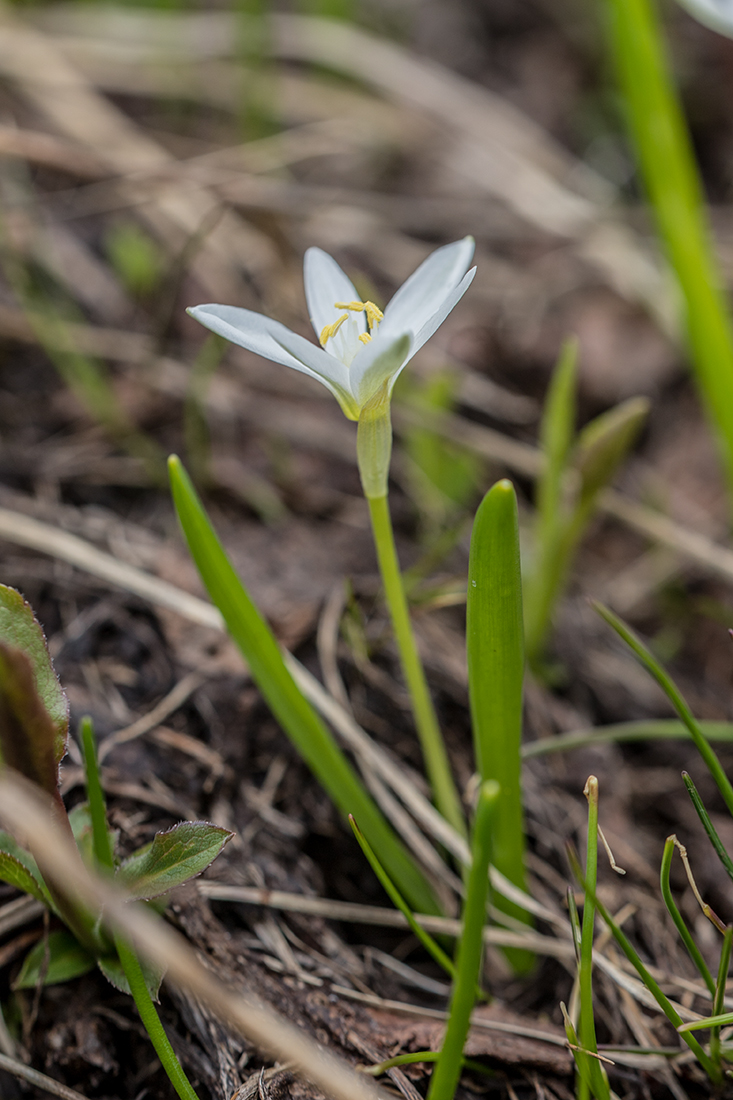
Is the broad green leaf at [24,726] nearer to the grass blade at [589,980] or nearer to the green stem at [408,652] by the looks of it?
the green stem at [408,652]

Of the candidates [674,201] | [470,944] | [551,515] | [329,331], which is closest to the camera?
[470,944]

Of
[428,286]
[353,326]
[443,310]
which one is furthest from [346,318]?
[443,310]

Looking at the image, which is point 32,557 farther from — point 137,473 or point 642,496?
point 642,496

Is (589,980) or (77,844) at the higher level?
(589,980)

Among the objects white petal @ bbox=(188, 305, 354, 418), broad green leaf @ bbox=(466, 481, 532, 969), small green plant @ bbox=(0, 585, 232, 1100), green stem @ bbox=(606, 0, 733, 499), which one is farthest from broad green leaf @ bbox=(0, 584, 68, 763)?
green stem @ bbox=(606, 0, 733, 499)

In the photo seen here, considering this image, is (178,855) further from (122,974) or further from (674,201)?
(674,201)

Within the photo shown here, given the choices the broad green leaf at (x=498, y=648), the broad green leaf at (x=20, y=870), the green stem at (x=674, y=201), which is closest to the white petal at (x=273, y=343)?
the broad green leaf at (x=498, y=648)
